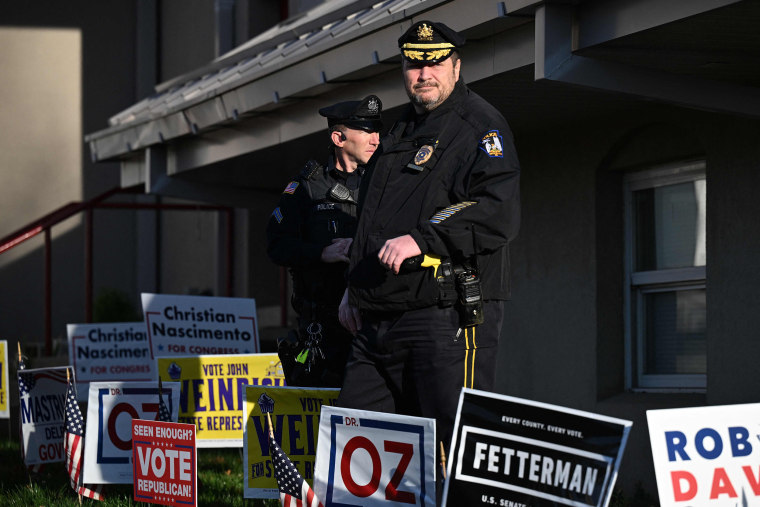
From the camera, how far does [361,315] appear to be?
4898 millimetres

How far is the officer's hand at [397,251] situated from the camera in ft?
14.5

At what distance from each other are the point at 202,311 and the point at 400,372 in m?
5.14

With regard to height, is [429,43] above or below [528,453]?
above

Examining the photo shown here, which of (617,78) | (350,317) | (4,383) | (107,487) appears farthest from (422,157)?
(4,383)

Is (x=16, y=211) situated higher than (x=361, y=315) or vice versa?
(x=16, y=211)

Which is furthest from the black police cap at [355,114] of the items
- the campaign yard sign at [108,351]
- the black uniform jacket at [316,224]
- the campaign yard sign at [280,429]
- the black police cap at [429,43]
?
the campaign yard sign at [108,351]

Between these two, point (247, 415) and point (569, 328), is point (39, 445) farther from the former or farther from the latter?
point (569, 328)

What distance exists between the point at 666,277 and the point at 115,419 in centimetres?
354

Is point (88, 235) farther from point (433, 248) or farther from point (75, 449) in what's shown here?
point (433, 248)

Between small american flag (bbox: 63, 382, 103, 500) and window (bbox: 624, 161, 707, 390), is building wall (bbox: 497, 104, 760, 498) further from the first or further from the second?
small american flag (bbox: 63, 382, 103, 500)

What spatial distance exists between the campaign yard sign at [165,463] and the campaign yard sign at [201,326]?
3.04 meters

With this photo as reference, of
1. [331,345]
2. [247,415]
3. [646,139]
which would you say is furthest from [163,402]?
[646,139]

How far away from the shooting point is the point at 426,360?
4.59 m

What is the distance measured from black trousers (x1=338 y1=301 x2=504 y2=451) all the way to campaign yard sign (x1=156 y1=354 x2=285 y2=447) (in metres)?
3.70
